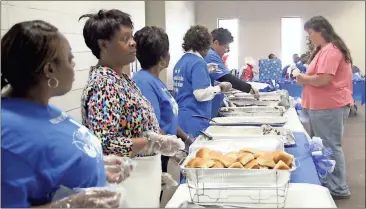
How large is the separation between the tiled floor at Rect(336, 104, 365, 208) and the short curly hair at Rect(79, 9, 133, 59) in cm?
130

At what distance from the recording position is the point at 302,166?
4.20ft

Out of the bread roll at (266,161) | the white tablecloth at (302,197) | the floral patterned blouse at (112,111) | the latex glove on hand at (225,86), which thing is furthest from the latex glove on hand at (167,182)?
the latex glove on hand at (225,86)

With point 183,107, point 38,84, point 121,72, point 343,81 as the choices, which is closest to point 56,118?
point 38,84

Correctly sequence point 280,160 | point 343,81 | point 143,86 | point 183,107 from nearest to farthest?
point 280,160 → point 143,86 → point 183,107 → point 343,81

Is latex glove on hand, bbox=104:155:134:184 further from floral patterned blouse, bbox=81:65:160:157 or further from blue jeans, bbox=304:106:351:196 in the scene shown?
blue jeans, bbox=304:106:351:196

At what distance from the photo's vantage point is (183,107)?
1.98 m

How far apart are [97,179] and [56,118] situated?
0.13m

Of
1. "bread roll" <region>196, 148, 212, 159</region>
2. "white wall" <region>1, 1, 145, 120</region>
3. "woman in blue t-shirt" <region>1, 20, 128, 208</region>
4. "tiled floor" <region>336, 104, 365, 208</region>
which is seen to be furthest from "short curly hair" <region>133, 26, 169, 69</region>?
"tiled floor" <region>336, 104, 365, 208</region>

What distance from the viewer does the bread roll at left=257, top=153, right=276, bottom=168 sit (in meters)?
0.89

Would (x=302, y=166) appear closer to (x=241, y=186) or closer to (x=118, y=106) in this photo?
(x=241, y=186)

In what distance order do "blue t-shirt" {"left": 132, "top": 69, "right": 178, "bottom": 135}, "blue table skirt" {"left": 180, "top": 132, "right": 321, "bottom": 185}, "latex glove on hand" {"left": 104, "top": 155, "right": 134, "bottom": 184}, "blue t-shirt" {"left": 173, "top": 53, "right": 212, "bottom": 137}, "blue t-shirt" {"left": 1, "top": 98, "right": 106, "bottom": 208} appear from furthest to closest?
"blue t-shirt" {"left": 173, "top": 53, "right": 212, "bottom": 137}
"blue t-shirt" {"left": 132, "top": 69, "right": 178, "bottom": 135}
"blue table skirt" {"left": 180, "top": 132, "right": 321, "bottom": 185}
"latex glove on hand" {"left": 104, "top": 155, "right": 134, "bottom": 184}
"blue t-shirt" {"left": 1, "top": 98, "right": 106, "bottom": 208}

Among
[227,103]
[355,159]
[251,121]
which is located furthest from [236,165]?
[355,159]

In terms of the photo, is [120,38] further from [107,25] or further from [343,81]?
[343,81]

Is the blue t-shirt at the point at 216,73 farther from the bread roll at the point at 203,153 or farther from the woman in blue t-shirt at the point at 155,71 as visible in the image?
the bread roll at the point at 203,153
